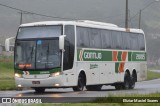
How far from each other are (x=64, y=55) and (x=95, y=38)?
3.87 m

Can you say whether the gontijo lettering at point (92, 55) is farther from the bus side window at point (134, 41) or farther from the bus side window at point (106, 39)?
the bus side window at point (134, 41)

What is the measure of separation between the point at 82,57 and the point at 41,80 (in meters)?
2.97

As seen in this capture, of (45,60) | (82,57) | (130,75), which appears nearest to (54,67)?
(45,60)

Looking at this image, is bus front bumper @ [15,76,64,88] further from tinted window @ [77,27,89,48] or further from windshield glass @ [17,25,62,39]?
→ tinted window @ [77,27,89,48]

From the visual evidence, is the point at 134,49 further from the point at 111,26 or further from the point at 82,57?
the point at 82,57

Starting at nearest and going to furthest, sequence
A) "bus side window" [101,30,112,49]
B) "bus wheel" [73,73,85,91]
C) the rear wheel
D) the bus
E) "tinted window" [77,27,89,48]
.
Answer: the bus < "bus wheel" [73,73,85,91] < "tinted window" [77,27,89,48] < "bus side window" [101,30,112,49] < the rear wheel

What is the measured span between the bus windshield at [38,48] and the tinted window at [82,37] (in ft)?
4.60

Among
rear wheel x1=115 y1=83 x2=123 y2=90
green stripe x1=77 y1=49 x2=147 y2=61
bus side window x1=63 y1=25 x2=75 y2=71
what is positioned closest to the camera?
bus side window x1=63 y1=25 x2=75 y2=71

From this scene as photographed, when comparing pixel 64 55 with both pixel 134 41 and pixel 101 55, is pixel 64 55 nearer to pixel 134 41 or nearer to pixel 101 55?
pixel 101 55

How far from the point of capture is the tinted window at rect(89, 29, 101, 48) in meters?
29.2

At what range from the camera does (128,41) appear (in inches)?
1355

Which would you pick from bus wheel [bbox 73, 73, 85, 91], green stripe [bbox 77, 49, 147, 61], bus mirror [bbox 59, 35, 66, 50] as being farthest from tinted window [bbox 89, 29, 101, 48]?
bus mirror [bbox 59, 35, 66, 50]

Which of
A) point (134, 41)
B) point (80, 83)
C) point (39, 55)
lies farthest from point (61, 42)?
point (134, 41)

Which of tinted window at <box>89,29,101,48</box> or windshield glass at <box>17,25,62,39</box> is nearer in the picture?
windshield glass at <box>17,25,62,39</box>
